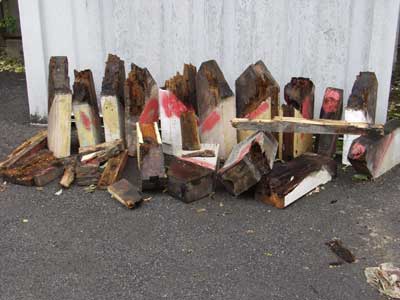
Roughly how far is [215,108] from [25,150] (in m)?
1.47

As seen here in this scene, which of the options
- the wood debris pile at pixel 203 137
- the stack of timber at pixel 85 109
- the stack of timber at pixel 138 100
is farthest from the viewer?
the stack of timber at pixel 85 109

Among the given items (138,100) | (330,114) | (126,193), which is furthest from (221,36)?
(126,193)

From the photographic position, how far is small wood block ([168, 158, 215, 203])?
348cm

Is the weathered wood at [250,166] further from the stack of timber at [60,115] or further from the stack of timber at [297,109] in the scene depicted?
the stack of timber at [60,115]

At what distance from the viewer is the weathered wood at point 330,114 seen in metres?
3.97

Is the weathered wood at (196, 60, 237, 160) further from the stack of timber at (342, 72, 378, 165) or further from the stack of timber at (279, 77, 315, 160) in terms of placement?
the stack of timber at (342, 72, 378, 165)

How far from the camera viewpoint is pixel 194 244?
9.98 feet

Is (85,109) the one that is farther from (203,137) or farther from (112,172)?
(203,137)

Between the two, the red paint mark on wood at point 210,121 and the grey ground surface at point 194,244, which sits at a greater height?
the red paint mark on wood at point 210,121

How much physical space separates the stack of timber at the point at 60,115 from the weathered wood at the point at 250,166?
52.9 inches

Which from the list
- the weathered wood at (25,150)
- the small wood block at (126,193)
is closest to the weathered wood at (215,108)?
the small wood block at (126,193)

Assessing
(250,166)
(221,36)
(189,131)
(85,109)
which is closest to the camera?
(250,166)

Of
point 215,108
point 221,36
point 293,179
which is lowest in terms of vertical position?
point 293,179

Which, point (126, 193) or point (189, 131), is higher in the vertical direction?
point (189, 131)
